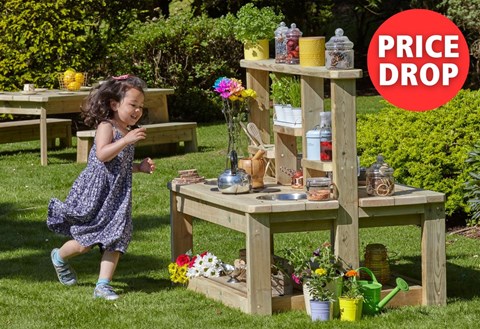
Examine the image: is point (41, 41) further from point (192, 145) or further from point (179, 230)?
point (179, 230)

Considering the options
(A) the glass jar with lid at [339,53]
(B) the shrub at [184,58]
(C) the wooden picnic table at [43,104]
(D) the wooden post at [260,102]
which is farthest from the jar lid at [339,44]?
(B) the shrub at [184,58]

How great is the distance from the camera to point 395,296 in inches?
253

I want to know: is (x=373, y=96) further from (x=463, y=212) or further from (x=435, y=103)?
(x=463, y=212)

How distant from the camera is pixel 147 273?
7.57 metres

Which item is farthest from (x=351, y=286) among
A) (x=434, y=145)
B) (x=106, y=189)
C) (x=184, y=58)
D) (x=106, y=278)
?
(x=184, y=58)

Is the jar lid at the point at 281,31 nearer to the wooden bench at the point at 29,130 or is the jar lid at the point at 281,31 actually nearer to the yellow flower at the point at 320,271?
the yellow flower at the point at 320,271

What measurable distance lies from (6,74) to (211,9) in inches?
301

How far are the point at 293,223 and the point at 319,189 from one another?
241 millimetres

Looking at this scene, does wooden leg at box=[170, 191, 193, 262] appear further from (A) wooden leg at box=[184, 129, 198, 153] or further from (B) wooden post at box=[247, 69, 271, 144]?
(A) wooden leg at box=[184, 129, 198, 153]

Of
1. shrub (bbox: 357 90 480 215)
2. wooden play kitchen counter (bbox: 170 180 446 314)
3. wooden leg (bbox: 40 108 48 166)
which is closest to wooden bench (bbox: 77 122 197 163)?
wooden leg (bbox: 40 108 48 166)

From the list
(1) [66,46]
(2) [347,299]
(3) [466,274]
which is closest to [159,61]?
(1) [66,46]

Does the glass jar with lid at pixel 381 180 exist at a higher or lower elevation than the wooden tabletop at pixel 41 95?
lower

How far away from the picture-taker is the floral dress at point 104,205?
6.75 meters

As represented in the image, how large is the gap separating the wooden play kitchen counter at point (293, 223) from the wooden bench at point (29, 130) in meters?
7.63
